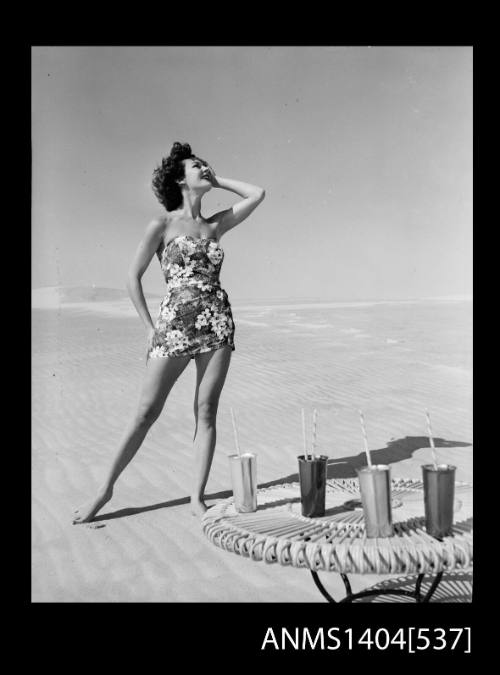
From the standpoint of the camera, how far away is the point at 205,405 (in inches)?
138

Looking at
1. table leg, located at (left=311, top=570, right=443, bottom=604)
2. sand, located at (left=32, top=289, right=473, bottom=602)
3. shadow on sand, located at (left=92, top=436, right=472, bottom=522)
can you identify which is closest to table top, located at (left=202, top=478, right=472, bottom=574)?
table leg, located at (left=311, top=570, right=443, bottom=604)

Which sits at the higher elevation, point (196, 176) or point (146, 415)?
point (196, 176)

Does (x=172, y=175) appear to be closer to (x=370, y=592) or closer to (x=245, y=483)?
(x=245, y=483)

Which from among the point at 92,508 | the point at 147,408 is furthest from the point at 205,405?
the point at 92,508

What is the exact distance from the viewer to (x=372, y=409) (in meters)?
6.91

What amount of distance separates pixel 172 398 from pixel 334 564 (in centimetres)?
608

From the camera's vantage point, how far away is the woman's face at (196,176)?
3.45 meters

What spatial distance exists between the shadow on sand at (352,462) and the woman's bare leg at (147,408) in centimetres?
21

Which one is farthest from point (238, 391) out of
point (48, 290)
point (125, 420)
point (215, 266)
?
point (48, 290)

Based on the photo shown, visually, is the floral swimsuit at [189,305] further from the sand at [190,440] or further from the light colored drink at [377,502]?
the light colored drink at [377,502]

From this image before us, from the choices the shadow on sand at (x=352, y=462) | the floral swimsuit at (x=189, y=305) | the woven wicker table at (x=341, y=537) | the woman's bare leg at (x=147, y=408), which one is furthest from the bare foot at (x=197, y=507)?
the woven wicker table at (x=341, y=537)

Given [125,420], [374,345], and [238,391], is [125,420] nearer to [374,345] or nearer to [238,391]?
[238,391]

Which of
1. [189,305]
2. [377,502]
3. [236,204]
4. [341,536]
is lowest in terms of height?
[341,536]

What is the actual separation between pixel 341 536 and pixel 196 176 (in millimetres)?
2191
